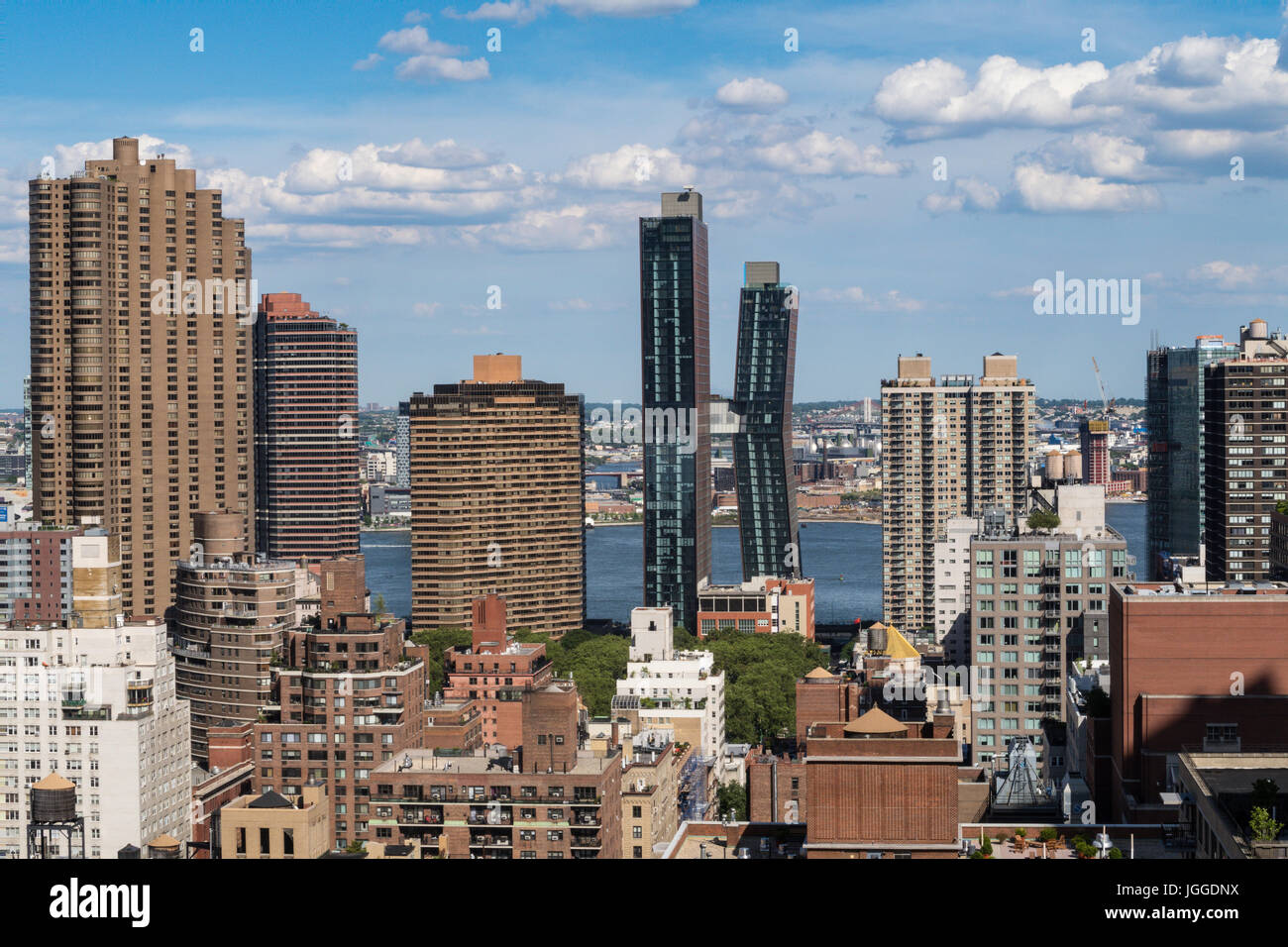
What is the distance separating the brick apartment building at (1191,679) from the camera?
12.6 metres

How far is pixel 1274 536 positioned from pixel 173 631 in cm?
2040

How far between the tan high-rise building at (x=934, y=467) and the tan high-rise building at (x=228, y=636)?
2074cm

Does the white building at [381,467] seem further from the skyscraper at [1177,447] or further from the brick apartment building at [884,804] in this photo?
the brick apartment building at [884,804]

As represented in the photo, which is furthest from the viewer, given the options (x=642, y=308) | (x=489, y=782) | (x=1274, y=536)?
(x=642, y=308)

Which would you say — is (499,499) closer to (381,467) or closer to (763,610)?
(763,610)

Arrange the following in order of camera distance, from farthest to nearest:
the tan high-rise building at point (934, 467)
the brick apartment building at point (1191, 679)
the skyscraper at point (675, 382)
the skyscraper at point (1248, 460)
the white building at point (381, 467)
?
1. the white building at point (381, 467)
2. the skyscraper at point (675, 382)
3. the tan high-rise building at point (934, 467)
4. the skyscraper at point (1248, 460)
5. the brick apartment building at point (1191, 679)

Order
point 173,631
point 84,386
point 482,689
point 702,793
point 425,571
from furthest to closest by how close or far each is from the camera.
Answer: point 425,571 < point 84,386 < point 173,631 < point 482,689 < point 702,793

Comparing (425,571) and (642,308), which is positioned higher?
(642,308)

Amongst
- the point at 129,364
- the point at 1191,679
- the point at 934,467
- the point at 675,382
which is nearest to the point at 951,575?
the point at 934,467

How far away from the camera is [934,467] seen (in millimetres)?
44750

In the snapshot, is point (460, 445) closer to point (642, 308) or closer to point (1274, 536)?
point (642, 308)

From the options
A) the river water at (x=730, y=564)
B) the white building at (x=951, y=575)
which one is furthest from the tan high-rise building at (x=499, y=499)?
the white building at (x=951, y=575)
